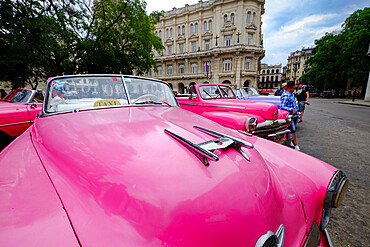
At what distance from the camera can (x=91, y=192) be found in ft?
2.59

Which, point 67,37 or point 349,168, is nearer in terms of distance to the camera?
point 349,168

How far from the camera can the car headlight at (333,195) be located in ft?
3.92

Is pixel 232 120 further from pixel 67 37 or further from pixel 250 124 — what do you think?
pixel 67 37

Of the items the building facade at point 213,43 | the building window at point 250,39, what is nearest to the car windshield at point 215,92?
the building facade at point 213,43

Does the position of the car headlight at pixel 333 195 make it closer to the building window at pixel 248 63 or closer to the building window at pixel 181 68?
the building window at pixel 248 63

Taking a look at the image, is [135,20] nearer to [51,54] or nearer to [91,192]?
[51,54]

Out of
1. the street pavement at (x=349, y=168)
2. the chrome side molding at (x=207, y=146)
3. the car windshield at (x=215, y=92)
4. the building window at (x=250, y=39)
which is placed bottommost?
the street pavement at (x=349, y=168)

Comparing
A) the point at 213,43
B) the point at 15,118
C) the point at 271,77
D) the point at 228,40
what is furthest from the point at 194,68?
the point at 271,77

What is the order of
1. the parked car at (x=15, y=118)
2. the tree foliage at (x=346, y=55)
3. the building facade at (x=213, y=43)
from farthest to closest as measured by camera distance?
the building facade at (x=213, y=43), the tree foliage at (x=346, y=55), the parked car at (x=15, y=118)

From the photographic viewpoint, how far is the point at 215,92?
203 inches

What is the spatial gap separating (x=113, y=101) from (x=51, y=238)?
63.0 inches

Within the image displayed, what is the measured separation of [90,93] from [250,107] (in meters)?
3.76

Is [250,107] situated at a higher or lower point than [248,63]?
lower

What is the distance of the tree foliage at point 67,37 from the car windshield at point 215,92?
916 centimetres
